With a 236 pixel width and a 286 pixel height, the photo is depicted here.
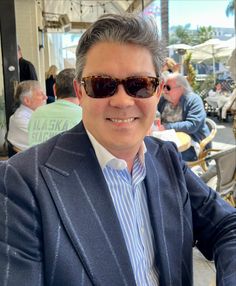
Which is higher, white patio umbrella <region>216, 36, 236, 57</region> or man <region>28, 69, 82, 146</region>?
white patio umbrella <region>216, 36, 236, 57</region>

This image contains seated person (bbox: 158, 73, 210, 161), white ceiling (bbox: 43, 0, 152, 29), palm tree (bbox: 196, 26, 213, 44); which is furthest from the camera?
palm tree (bbox: 196, 26, 213, 44)

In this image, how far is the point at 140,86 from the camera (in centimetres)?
108

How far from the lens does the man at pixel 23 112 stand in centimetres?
379

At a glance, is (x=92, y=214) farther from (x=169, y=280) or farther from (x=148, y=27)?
(x=148, y=27)

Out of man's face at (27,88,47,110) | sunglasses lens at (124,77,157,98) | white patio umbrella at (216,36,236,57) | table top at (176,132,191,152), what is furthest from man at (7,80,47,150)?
white patio umbrella at (216,36,236,57)

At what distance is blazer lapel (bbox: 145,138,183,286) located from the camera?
1.12m

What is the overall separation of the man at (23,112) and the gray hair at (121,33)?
109 inches

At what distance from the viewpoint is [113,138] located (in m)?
1.10

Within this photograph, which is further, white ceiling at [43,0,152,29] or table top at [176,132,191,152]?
white ceiling at [43,0,152,29]

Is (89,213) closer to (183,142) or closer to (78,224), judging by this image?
(78,224)

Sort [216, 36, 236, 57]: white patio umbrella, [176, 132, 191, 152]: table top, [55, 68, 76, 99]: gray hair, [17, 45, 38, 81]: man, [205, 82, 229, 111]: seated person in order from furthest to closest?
1. [216, 36, 236, 57]: white patio umbrella
2. [205, 82, 229, 111]: seated person
3. [17, 45, 38, 81]: man
4. [176, 132, 191, 152]: table top
5. [55, 68, 76, 99]: gray hair

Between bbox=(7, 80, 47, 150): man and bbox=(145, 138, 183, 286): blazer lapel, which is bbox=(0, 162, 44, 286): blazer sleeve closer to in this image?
bbox=(145, 138, 183, 286): blazer lapel

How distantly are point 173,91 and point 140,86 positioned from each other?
324 cm

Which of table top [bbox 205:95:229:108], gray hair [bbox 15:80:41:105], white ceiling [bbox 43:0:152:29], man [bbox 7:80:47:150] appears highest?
white ceiling [bbox 43:0:152:29]
